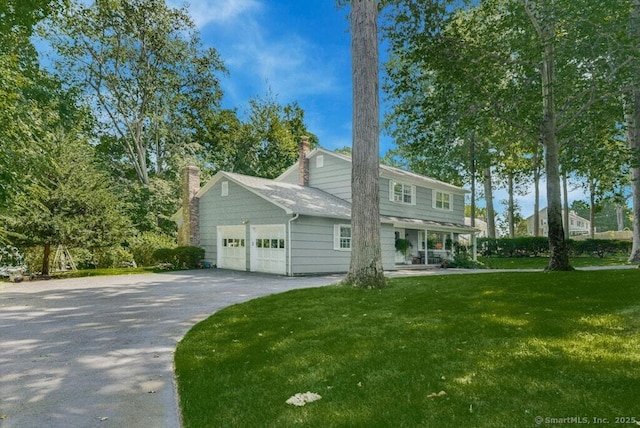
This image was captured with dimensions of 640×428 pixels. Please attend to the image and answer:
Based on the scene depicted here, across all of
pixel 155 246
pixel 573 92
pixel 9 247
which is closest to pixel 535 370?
pixel 573 92

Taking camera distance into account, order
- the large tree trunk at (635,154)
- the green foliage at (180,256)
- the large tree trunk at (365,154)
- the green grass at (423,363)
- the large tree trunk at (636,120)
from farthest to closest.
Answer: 1. the green foliage at (180,256)
2. the large tree trunk at (635,154)
3. the large tree trunk at (636,120)
4. the large tree trunk at (365,154)
5. the green grass at (423,363)

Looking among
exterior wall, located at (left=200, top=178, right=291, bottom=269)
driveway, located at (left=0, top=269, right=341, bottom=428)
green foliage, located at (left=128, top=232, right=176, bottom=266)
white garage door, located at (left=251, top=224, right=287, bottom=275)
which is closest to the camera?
driveway, located at (left=0, top=269, right=341, bottom=428)

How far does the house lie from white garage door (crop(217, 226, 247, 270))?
0.05m

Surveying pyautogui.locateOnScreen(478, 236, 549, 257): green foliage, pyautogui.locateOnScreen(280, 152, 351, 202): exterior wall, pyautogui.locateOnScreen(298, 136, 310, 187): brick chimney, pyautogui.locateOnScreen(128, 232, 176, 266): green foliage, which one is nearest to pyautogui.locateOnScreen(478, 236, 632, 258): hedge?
pyautogui.locateOnScreen(478, 236, 549, 257): green foliage

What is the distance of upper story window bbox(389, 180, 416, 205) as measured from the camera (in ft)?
69.8

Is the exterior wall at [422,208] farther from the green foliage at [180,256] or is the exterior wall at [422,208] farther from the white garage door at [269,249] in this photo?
the green foliage at [180,256]

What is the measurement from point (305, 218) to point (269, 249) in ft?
7.53

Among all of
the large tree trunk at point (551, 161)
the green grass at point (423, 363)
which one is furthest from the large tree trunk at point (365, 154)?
the large tree trunk at point (551, 161)

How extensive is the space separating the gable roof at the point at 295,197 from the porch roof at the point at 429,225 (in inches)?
110

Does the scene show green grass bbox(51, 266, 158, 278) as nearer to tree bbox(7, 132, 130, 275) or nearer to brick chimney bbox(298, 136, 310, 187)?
tree bbox(7, 132, 130, 275)

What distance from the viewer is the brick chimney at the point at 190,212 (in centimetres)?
2061

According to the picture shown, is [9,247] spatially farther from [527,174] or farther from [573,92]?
[527,174]

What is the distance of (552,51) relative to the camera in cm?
1121

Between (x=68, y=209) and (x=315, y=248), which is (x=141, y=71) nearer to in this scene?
(x=68, y=209)
